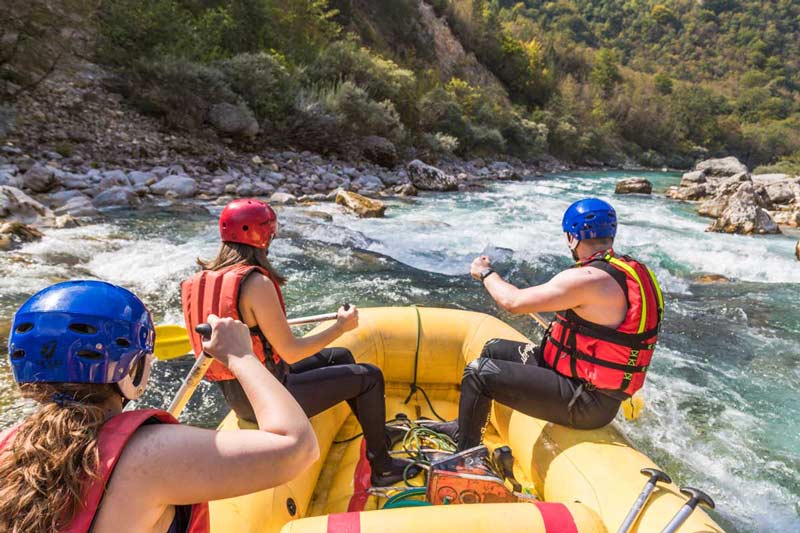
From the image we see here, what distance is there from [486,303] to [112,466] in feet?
17.2

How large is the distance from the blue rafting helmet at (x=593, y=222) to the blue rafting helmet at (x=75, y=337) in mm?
1918

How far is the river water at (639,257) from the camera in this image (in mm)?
3318

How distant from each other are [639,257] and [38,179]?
31.7 ft

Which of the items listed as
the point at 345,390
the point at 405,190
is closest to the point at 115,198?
the point at 405,190

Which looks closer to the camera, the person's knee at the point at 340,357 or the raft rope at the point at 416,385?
the person's knee at the point at 340,357

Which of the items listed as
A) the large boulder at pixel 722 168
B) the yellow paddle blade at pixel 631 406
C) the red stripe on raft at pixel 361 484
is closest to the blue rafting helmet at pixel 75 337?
the red stripe on raft at pixel 361 484

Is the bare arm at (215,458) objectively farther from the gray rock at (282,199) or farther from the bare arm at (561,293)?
the gray rock at (282,199)

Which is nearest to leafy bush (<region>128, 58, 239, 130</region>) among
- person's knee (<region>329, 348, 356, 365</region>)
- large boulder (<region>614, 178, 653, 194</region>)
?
person's knee (<region>329, 348, 356, 365</region>)

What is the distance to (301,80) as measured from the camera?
49.4ft

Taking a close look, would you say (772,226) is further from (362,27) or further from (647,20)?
(647,20)

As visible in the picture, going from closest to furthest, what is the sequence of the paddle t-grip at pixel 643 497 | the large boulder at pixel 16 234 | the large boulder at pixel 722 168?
1. the paddle t-grip at pixel 643 497
2. the large boulder at pixel 16 234
3. the large boulder at pixel 722 168

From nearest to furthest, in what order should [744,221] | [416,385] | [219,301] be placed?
[219,301] → [416,385] → [744,221]

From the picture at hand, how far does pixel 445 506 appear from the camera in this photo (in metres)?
1.67

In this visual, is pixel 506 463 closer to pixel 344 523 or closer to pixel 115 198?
pixel 344 523
